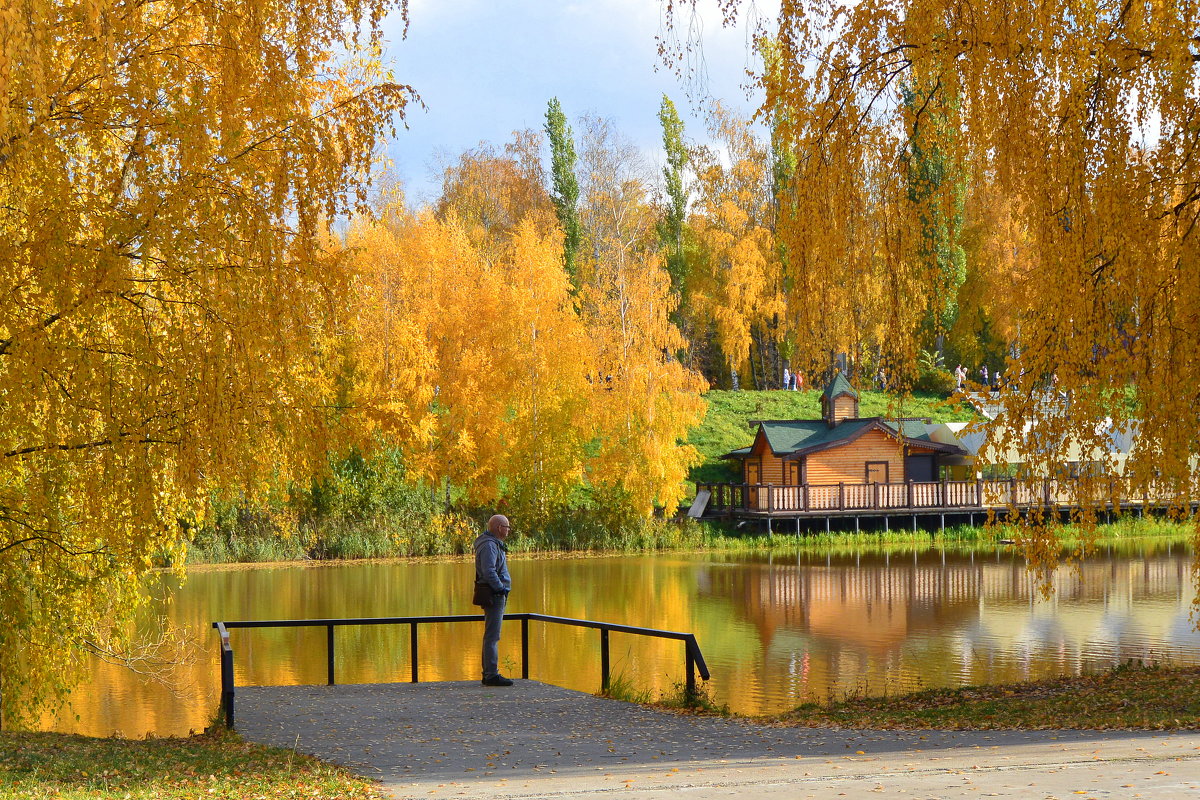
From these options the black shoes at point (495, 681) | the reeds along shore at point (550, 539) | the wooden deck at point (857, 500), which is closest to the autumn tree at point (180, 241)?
the black shoes at point (495, 681)

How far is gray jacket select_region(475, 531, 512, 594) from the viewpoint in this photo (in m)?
11.7

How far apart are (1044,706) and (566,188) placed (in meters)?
44.7

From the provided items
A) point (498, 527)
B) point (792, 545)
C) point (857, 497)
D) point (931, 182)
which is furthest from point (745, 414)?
point (931, 182)

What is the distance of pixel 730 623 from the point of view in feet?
72.9

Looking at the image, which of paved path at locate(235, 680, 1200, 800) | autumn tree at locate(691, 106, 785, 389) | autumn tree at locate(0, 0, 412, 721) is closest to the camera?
paved path at locate(235, 680, 1200, 800)

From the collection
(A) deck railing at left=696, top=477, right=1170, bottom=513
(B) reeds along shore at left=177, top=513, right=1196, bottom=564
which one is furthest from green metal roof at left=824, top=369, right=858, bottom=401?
(B) reeds along shore at left=177, top=513, right=1196, bottom=564

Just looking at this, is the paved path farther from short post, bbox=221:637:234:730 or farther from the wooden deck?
the wooden deck

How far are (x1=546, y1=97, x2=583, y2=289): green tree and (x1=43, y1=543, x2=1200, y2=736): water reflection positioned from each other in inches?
872

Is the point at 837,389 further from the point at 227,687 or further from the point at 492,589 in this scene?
the point at 227,687

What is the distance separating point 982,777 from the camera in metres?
6.92

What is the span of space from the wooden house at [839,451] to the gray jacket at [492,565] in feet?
96.6

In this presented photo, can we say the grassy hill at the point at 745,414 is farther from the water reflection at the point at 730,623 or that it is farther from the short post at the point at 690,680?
the short post at the point at 690,680

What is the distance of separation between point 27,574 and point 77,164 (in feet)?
12.9

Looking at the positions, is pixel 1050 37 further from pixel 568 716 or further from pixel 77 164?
pixel 77 164
